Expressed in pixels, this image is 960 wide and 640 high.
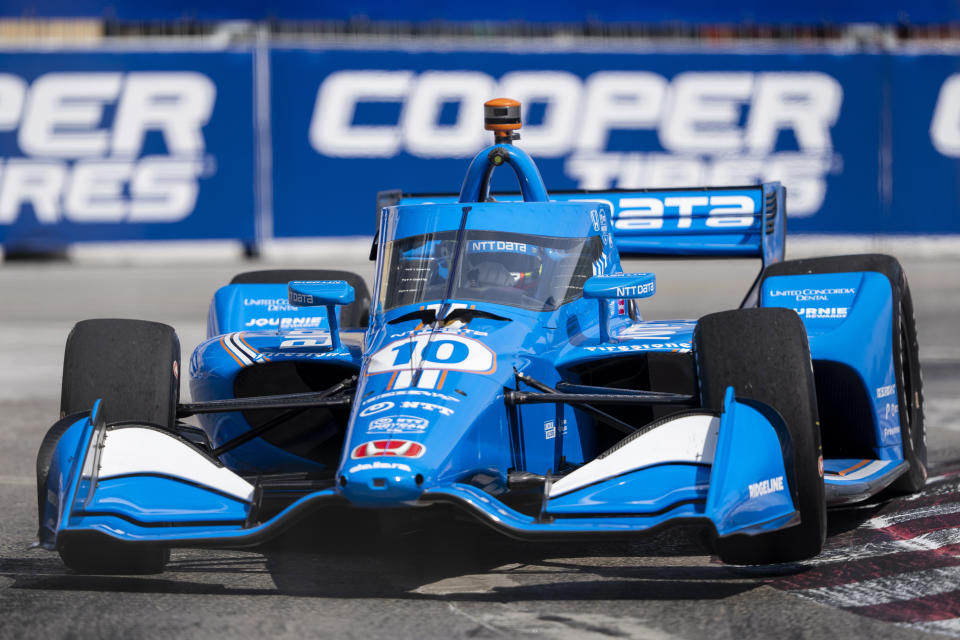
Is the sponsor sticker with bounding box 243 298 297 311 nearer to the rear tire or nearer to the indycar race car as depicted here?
the indycar race car

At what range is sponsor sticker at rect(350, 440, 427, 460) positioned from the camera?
4.77 metres

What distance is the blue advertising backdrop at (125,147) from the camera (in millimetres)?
20859

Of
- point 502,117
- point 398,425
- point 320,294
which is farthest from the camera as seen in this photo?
point 502,117

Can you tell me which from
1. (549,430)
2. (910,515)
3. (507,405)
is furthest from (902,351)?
(507,405)

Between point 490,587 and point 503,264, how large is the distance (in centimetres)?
143

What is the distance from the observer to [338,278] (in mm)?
8203

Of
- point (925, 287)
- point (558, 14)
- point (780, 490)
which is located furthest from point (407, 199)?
point (558, 14)

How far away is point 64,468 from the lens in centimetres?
505

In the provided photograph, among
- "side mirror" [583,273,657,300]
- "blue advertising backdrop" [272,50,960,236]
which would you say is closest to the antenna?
"side mirror" [583,273,657,300]

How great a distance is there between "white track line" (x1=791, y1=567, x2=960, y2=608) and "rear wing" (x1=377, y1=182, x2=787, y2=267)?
306 cm

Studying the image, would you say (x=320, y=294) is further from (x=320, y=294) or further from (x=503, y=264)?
(x=503, y=264)

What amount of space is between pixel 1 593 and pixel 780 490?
A: 2.78 meters

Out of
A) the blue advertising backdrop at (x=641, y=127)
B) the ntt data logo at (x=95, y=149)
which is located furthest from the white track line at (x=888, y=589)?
the ntt data logo at (x=95, y=149)

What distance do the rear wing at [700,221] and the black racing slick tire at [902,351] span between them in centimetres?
91
